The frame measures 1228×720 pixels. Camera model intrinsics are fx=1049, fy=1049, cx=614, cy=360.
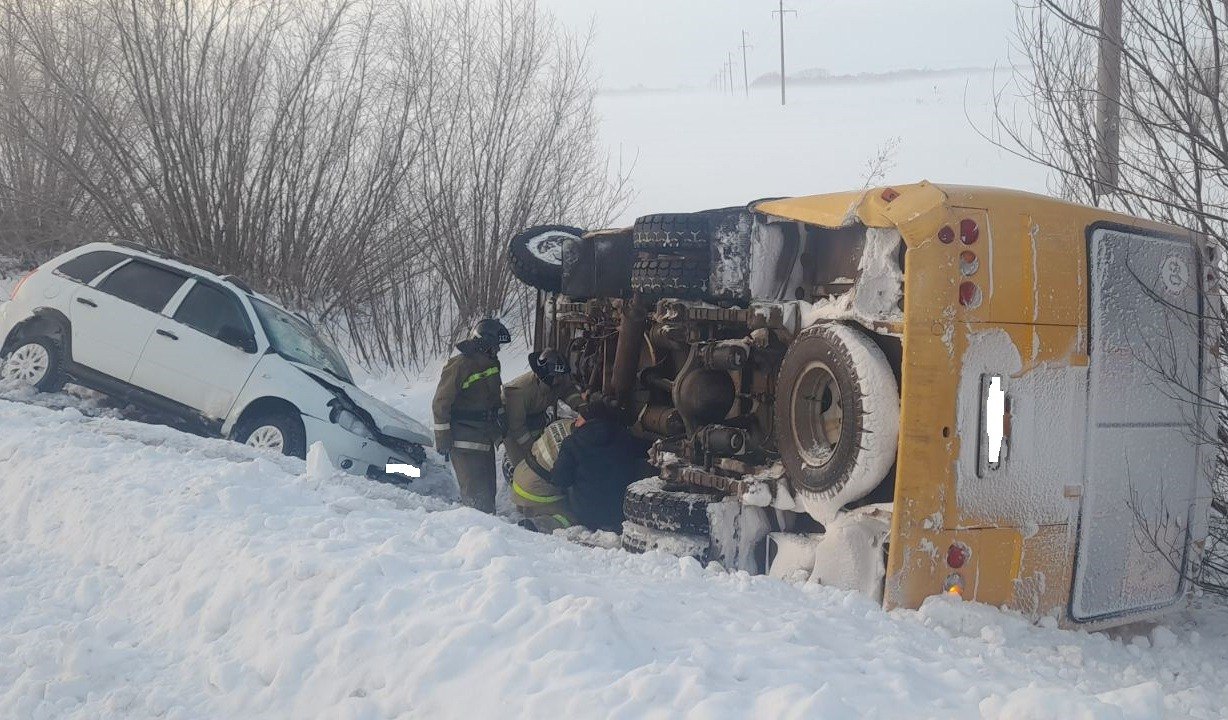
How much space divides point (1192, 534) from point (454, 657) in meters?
3.62

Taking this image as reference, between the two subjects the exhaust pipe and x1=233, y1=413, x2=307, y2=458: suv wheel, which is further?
x1=233, y1=413, x2=307, y2=458: suv wheel

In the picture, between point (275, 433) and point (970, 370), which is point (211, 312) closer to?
point (275, 433)

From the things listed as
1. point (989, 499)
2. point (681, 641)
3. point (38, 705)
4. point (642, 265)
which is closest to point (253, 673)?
point (38, 705)

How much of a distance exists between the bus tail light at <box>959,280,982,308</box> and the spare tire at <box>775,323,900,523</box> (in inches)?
16.6

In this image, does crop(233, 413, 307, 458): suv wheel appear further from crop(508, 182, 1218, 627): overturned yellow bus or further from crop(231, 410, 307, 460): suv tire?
crop(508, 182, 1218, 627): overturned yellow bus

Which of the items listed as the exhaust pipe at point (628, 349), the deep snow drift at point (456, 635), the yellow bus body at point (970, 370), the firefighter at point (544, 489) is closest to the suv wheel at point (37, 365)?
the deep snow drift at point (456, 635)

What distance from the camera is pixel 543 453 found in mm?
7480

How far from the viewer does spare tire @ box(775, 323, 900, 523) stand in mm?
4488

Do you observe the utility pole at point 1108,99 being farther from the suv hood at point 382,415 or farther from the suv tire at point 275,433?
the suv tire at point 275,433

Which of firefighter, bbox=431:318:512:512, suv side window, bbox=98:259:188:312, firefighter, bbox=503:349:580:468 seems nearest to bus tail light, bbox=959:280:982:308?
firefighter, bbox=503:349:580:468

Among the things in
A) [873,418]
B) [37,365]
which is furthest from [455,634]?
[37,365]

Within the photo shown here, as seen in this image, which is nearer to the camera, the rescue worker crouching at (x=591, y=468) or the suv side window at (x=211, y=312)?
the rescue worker crouching at (x=591, y=468)

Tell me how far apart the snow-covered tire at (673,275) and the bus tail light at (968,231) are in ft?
6.06

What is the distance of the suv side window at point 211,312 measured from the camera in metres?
9.09
